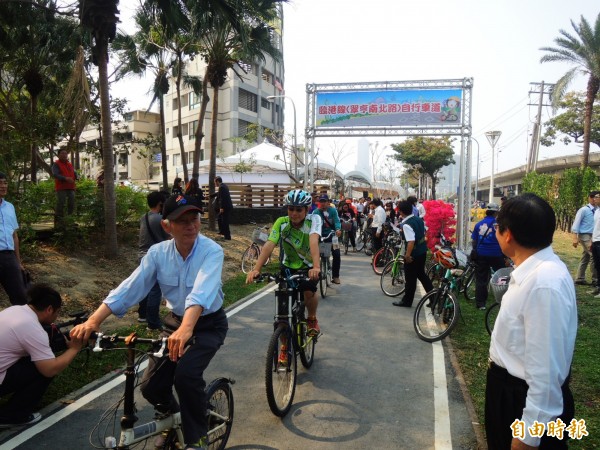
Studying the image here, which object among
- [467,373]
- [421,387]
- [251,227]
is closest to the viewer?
[421,387]

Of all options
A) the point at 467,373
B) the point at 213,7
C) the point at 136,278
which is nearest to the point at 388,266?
the point at 467,373

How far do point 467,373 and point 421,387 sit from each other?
756 mm

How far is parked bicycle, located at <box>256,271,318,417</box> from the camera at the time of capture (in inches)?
152

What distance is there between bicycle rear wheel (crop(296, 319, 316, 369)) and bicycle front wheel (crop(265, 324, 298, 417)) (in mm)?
363

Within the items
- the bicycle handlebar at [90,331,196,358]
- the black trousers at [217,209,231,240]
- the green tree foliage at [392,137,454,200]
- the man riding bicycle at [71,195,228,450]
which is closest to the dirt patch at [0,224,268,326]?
the black trousers at [217,209,231,240]

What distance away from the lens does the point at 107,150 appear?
9.50m

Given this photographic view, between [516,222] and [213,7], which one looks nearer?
[516,222]

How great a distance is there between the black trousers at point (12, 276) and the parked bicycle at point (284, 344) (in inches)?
121

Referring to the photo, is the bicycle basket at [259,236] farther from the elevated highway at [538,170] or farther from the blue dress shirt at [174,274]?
the elevated highway at [538,170]

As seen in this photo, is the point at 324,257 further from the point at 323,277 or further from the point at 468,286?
the point at 468,286

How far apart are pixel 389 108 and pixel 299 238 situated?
12369mm

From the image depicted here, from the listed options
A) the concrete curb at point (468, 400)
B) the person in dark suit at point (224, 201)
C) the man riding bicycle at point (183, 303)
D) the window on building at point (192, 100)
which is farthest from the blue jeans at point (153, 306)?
the window on building at point (192, 100)

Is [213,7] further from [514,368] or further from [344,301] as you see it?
[514,368]

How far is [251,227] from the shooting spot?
65.4 feet
